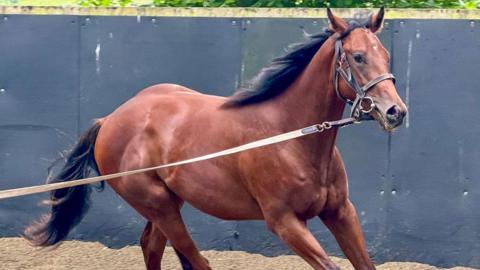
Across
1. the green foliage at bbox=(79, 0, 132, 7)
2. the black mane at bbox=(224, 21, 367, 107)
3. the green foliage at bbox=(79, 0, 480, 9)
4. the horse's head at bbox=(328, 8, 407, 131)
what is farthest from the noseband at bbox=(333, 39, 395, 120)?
the green foliage at bbox=(79, 0, 132, 7)

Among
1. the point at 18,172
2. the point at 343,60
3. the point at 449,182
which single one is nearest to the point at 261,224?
the point at 449,182

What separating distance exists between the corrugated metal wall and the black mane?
169 cm

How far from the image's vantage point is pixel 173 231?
6.34 m

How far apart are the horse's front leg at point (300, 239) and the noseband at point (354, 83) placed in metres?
0.65

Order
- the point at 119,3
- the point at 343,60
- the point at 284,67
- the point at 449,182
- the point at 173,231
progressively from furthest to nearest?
the point at 119,3 → the point at 449,182 → the point at 173,231 → the point at 284,67 → the point at 343,60

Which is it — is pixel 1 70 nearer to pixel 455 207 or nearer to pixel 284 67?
pixel 284 67

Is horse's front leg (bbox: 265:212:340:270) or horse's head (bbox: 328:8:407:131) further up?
horse's head (bbox: 328:8:407:131)

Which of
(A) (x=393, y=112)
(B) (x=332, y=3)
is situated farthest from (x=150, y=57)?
(A) (x=393, y=112)

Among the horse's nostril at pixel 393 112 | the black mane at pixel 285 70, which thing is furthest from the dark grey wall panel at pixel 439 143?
the horse's nostril at pixel 393 112

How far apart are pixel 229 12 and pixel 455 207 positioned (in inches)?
83.0

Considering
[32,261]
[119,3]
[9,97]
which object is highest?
[119,3]

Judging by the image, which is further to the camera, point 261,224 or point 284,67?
point 261,224

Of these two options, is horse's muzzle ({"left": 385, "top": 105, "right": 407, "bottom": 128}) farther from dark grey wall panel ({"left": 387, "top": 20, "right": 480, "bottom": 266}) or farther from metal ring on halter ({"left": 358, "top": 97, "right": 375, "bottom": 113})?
dark grey wall panel ({"left": 387, "top": 20, "right": 480, "bottom": 266})

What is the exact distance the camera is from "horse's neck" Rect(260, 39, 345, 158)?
5672 millimetres
